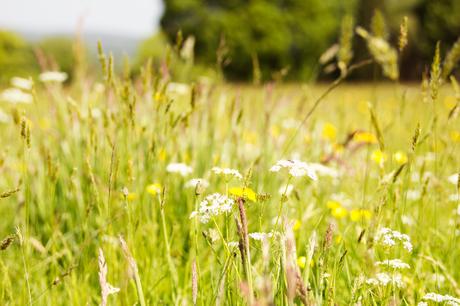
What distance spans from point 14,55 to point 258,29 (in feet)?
48.1

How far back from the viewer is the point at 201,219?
1.17 metres

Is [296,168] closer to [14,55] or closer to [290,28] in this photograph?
[290,28]

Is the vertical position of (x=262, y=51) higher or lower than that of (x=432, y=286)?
higher

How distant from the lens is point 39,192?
7.19ft

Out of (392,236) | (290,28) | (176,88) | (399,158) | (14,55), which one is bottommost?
(392,236)

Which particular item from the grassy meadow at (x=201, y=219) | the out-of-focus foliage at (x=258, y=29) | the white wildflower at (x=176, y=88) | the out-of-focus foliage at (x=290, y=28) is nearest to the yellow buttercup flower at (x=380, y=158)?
the grassy meadow at (x=201, y=219)

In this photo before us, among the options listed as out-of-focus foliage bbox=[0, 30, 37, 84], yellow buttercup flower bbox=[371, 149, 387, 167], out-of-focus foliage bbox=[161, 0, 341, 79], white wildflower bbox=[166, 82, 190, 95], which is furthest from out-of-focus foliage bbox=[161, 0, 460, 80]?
yellow buttercup flower bbox=[371, 149, 387, 167]

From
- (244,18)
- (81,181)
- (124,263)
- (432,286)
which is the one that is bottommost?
(432,286)

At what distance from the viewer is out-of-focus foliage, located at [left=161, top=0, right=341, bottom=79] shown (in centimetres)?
1625

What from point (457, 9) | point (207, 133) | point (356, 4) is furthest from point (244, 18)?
point (207, 133)

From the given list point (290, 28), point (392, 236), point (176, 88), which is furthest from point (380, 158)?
point (290, 28)

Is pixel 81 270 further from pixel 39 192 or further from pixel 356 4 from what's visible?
pixel 356 4

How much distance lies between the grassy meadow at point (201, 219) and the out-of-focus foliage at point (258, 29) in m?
13.7

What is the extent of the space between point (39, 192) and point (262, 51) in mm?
A: 14804
